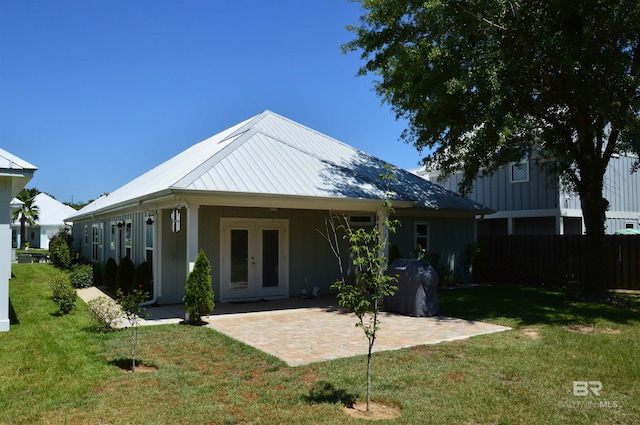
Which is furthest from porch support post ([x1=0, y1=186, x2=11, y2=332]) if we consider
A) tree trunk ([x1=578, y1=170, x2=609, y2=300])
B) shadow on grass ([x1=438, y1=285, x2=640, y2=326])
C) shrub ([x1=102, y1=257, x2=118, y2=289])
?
tree trunk ([x1=578, y1=170, x2=609, y2=300])

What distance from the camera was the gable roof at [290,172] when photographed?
1016 centimetres

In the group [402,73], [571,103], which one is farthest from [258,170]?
[571,103]

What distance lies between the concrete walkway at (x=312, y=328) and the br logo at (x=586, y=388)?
2545mm

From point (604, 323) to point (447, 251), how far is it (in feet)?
24.8

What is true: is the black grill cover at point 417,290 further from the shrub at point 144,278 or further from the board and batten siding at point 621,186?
the board and batten siding at point 621,186

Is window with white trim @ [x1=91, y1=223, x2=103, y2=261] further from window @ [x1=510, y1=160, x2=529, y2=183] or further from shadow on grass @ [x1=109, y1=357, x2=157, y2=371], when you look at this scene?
window @ [x1=510, y1=160, x2=529, y2=183]

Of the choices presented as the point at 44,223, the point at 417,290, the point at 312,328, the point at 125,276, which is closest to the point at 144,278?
the point at 125,276

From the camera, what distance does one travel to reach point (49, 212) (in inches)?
1860

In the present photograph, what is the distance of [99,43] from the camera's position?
11.7 m

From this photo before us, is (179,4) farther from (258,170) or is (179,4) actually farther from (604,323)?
(604,323)

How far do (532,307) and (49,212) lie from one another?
4862 centimetres

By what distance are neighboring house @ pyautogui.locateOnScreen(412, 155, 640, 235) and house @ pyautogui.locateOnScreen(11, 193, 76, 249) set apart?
41046 millimetres

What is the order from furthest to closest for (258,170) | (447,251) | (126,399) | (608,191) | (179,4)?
(608,191)
(447,251)
(258,170)
(179,4)
(126,399)

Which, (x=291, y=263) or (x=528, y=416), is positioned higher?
(x=291, y=263)
